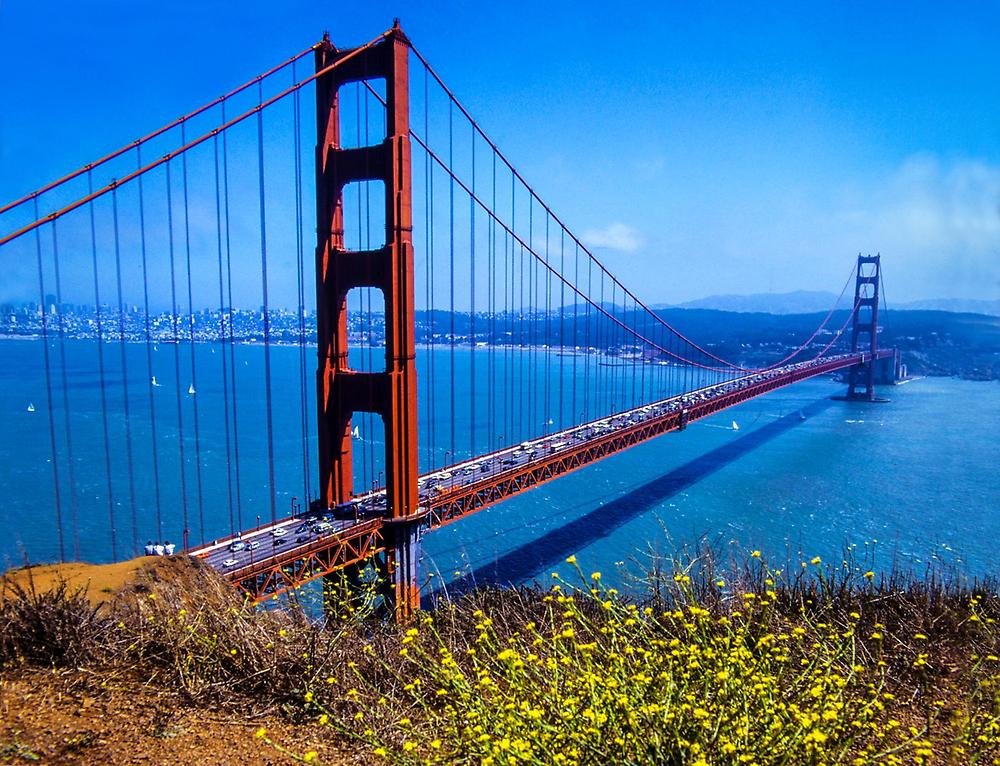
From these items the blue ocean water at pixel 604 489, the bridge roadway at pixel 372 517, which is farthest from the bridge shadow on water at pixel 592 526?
the bridge roadway at pixel 372 517

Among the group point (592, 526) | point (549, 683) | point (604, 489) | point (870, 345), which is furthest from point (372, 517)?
point (870, 345)

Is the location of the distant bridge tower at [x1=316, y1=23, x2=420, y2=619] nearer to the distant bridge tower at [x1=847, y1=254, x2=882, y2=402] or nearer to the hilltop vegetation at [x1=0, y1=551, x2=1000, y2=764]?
the hilltop vegetation at [x1=0, y1=551, x2=1000, y2=764]

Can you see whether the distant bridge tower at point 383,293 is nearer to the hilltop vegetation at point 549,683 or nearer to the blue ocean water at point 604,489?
the blue ocean water at point 604,489

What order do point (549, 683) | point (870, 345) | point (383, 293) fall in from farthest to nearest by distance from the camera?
1. point (870, 345)
2. point (383, 293)
3. point (549, 683)

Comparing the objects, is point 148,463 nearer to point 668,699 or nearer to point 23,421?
point 23,421

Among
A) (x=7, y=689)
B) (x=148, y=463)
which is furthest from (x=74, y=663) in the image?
(x=148, y=463)

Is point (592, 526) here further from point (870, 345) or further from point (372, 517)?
point (870, 345)

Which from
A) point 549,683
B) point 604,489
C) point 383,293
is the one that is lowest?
point 604,489

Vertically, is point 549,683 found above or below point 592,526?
above
